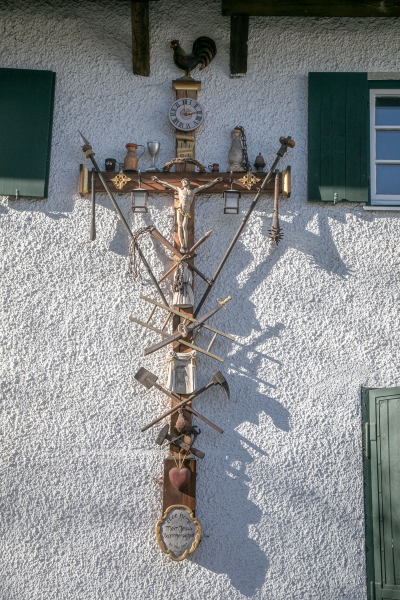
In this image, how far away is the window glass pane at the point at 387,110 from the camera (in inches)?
290

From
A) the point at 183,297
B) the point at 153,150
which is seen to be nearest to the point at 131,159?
the point at 153,150

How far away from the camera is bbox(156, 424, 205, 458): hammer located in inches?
254

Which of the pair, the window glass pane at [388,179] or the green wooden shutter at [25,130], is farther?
the window glass pane at [388,179]

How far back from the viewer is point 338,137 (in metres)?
7.15

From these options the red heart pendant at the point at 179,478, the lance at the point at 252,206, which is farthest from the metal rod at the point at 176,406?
the lance at the point at 252,206

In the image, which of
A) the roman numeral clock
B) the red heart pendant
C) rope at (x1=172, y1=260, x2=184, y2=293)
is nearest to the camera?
the red heart pendant

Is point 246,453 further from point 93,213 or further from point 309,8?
point 309,8

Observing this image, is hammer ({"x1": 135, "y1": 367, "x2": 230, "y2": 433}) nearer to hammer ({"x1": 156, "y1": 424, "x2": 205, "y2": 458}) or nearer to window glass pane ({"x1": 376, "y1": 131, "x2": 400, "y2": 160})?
hammer ({"x1": 156, "y1": 424, "x2": 205, "y2": 458})

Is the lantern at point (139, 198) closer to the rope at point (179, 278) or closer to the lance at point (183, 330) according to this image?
the rope at point (179, 278)

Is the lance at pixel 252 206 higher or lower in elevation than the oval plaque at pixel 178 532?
higher

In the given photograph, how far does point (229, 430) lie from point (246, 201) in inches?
74.7

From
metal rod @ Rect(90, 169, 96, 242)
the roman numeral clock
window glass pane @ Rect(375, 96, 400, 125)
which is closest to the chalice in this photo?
the roman numeral clock

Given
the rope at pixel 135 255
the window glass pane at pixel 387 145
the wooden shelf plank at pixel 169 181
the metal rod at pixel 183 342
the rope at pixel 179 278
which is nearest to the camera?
the metal rod at pixel 183 342

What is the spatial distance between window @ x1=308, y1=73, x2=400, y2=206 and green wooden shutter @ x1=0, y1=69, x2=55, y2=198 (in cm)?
222
